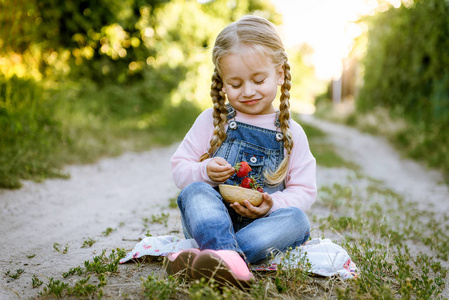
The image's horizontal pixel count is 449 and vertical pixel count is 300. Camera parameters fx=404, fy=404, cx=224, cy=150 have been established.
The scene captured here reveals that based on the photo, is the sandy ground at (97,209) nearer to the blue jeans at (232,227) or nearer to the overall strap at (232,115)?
the blue jeans at (232,227)

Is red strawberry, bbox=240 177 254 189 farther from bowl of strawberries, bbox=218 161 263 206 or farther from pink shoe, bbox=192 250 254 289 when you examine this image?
pink shoe, bbox=192 250 254 289

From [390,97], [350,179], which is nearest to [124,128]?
[350,179]

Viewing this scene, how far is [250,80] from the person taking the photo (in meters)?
2.29

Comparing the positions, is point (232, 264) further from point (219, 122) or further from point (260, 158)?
point (219, 122)

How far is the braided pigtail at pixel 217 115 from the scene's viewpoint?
241 cm

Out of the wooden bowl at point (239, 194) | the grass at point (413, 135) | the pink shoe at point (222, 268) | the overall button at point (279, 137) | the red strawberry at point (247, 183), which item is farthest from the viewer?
the grass at point (413, 135)

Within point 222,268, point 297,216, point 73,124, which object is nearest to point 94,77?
point 73,124

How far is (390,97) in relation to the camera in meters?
10.7

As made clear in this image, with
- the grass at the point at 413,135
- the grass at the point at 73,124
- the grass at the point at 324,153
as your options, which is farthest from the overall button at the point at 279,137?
the grass at the point at 324,153

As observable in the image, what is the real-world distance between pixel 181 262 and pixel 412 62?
8919 mm

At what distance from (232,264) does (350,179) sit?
4.46m

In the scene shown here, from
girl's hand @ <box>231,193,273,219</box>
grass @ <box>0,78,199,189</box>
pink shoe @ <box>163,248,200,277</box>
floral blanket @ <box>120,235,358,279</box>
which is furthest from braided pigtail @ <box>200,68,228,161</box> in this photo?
grass @ <box>0,78,199,189</box>

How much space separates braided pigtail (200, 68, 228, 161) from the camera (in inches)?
94.9

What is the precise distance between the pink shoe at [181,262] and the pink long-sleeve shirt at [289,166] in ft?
1.59
